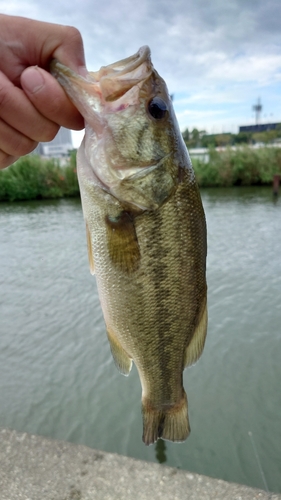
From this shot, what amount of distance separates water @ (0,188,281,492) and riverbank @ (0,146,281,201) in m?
18.4

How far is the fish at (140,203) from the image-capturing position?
1.64 meters

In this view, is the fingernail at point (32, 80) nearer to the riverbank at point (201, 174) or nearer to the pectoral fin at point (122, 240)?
the pectoral fin at point (122, 240)

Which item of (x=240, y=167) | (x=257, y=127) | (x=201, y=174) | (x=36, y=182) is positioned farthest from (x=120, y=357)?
(x=257, y=127)

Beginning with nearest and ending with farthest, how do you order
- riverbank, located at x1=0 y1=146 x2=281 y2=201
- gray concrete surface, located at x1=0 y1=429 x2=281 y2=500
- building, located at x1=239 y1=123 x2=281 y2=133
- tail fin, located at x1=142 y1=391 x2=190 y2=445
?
1. tail fin, located at x1=142 y1=391 x2=190 y2=445
2. gray concrete surface, located at x1=0 y1=429 x2=281 y2=500
3. riverbank, located at x1=0 y1=146 x2=281 y2=201
4. building, located at x1=239 y1=123 x2=281 y2=133

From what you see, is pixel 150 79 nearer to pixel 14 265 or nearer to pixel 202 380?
pixel 202 380

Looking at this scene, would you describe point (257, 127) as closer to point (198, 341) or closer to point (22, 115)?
point (198, 341)

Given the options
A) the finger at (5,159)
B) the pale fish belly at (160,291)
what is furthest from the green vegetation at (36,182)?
the pale fish belly at (160,291)

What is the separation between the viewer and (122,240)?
171 centimetres

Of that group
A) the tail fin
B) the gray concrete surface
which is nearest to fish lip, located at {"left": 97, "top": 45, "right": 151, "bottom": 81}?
the tail fin

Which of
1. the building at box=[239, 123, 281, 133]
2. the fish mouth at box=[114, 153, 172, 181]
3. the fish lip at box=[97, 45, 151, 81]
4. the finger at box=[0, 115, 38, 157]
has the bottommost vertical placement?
the fish mouth at box=[114, 153, 172, 181]

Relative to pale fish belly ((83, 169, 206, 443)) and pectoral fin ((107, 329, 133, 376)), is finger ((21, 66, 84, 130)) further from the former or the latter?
pectoral fin ((107, 329, 133, 376))

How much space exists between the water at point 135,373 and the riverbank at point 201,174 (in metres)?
18.4

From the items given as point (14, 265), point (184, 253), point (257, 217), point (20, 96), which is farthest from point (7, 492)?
point (257, 217)

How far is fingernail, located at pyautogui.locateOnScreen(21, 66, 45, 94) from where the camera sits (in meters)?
1.40
